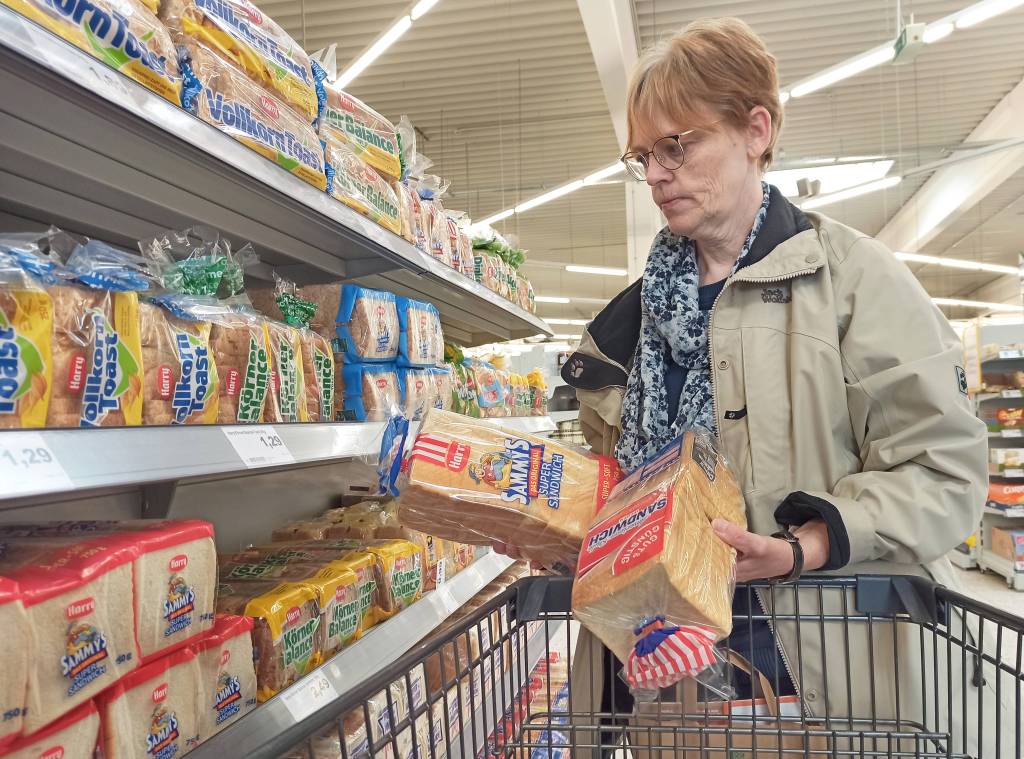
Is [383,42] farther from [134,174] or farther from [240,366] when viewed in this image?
[240,366]

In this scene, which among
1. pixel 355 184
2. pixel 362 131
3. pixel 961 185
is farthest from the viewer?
pixel 961 185

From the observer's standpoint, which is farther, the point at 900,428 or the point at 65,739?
the point at 900,428

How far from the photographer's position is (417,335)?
7.79 feet

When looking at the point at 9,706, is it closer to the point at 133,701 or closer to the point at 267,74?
the point at 133,701

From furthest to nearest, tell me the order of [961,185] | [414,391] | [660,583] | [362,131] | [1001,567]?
1. [961,185]
2. [1001,567]
3. [414,391]
4. [362,131]
5. [660,583]

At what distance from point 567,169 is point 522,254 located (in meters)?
6.34

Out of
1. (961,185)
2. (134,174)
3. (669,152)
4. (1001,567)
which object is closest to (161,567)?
(134,174)

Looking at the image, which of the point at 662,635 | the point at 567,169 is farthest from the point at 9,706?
the point at 567,169

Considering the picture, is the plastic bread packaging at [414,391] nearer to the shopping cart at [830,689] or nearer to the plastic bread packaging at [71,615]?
the plastic bread packaging at [71,615]

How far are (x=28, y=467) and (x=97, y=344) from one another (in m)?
0.29

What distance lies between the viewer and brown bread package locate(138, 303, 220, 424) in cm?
127

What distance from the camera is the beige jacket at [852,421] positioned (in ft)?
3.37

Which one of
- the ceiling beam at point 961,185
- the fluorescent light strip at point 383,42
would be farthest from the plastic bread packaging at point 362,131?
the ceiling beam at point 961,185

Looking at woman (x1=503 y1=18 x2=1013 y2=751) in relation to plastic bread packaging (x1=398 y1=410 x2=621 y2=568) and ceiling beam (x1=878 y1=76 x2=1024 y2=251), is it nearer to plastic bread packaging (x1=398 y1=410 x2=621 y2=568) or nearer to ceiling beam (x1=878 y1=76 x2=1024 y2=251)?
plastic bread packaging (x1=398 y1=410 x2=621 y2=568)
